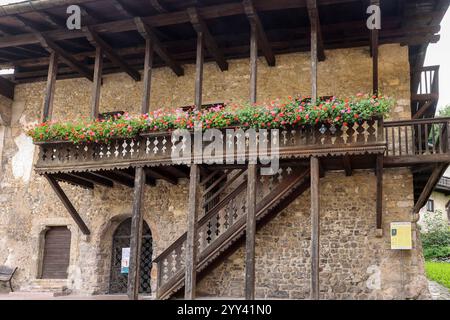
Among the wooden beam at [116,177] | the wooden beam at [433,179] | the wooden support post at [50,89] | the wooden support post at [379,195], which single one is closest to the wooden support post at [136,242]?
the wooden beam at [116,177]

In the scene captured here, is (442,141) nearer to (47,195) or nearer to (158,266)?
(158,266)

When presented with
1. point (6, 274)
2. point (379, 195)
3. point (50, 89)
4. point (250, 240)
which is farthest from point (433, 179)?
point (6, 274)

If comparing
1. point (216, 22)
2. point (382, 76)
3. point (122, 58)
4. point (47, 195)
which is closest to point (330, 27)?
point (382, 76)

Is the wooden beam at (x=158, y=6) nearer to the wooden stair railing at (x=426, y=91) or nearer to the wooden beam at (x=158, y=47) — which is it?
the wooden beam at (x=158, y=47)

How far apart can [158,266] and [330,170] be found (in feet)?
14.5

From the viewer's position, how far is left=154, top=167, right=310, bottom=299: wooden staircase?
11.1m

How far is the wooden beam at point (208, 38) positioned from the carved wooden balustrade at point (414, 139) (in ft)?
13.7

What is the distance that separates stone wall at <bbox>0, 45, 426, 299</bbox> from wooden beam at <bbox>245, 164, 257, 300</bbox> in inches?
94.1

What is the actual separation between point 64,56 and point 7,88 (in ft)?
10.4

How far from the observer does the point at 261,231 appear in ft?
39.4

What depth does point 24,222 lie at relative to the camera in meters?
14.0

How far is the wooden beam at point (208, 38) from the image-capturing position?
35.7 feet

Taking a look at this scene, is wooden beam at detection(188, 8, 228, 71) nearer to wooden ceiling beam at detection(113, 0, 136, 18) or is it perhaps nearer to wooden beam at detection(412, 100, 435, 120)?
wooden ceiling beam at detection(113, 0, 136, 18)

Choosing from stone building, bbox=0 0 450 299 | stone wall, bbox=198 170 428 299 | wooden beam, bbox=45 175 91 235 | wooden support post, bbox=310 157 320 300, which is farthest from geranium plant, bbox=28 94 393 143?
stone wall, bbox=198 170 428 299
